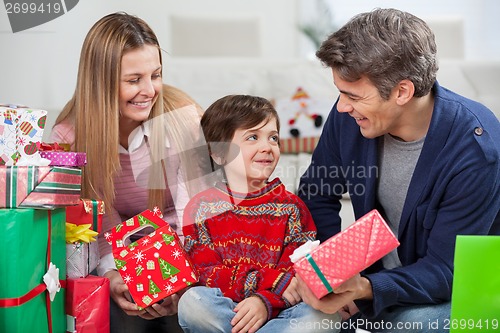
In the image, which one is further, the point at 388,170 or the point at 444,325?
the point at 388,170

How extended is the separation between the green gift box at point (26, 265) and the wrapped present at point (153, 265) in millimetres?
164

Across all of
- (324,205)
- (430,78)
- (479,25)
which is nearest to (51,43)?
(324,205)

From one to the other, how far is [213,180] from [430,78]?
62cm

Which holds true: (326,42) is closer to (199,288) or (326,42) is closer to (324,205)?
(324,205)

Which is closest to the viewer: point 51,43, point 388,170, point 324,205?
point 388,170

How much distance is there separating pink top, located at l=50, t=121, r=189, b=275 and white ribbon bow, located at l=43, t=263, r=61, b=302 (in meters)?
0.35

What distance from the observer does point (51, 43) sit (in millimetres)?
3018

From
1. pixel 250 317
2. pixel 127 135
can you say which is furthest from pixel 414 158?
pixel 127 135

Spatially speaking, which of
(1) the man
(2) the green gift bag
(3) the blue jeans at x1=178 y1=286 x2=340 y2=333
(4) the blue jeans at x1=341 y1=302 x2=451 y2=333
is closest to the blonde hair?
(3) the blue jeans at x1=178 y1=286 x2=340 y2=333

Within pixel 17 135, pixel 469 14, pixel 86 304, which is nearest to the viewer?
pixel 17 135

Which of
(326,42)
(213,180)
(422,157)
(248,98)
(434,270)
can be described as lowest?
(434,270)

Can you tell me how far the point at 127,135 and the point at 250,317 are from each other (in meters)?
0.64

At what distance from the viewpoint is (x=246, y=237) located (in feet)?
5.06

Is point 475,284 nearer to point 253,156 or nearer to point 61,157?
point 253,156
